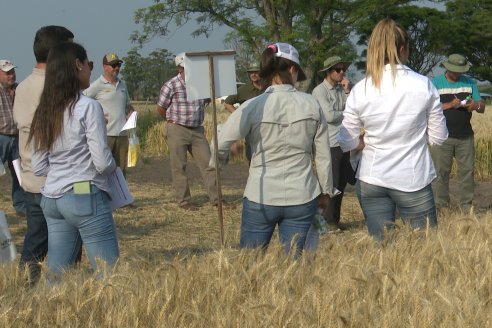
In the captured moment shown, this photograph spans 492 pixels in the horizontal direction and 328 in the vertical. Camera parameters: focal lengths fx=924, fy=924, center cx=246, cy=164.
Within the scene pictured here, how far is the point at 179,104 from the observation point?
35.3 feet

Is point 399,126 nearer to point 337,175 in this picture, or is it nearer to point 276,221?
point 276,221

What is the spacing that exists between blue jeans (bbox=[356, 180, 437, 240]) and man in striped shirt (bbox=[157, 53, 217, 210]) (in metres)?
5.47

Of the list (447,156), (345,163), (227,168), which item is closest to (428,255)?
(345,163)

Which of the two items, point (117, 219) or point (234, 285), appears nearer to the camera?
point (234, 285)

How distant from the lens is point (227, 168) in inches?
667

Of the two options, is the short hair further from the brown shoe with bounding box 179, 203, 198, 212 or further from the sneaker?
the brown shoe with bounding box 179, 203, 198, 212

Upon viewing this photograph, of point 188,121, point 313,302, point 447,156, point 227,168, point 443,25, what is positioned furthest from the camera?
point 443,25

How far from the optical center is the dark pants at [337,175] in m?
9.02

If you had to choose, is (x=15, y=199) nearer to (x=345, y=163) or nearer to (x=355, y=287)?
(x=345, y=163)

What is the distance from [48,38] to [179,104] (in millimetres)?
5339

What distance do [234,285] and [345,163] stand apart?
4.92 m

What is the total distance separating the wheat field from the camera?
3848 mm

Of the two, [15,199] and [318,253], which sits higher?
[318,253]

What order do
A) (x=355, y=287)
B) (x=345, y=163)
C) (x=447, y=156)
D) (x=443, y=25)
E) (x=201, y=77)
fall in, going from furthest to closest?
(x=443, y=25), (x=447, y=156), (x=345, y=163), (x=201, y=77), (x=355, y=287)
